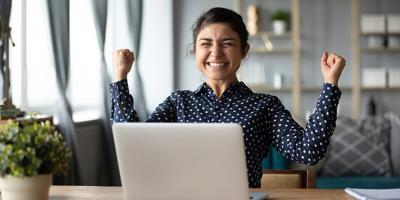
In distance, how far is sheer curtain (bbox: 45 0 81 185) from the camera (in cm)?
435

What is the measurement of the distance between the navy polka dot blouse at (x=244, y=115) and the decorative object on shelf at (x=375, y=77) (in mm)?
4895

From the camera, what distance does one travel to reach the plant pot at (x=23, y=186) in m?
1.47

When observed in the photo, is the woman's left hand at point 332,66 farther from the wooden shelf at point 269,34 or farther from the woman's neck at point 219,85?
the wooden shelf at point 269,34

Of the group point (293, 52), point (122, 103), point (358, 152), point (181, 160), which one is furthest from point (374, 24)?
point (181, 160)

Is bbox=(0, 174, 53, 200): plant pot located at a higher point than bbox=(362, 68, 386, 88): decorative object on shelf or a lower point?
lower

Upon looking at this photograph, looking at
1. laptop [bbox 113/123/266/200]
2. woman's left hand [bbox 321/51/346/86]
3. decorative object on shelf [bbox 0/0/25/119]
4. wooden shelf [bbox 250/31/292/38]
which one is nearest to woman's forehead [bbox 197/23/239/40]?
woman's left hand [bbox 321/51/346/86]

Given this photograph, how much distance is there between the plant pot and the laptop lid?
19 centimetres

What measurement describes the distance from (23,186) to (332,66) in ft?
2.87

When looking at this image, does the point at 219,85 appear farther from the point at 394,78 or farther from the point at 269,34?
the point at 394,78

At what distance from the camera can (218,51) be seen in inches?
81.1

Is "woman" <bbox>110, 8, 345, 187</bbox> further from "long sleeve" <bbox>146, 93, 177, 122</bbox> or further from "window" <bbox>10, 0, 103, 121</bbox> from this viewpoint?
"window" <bbox>10, 0, 103, 121</bbox>

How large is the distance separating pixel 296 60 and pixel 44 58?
3.06 m

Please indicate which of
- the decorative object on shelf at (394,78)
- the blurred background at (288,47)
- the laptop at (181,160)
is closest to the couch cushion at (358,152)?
the blurred background at (288,47)

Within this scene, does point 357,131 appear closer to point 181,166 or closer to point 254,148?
point 254,148
